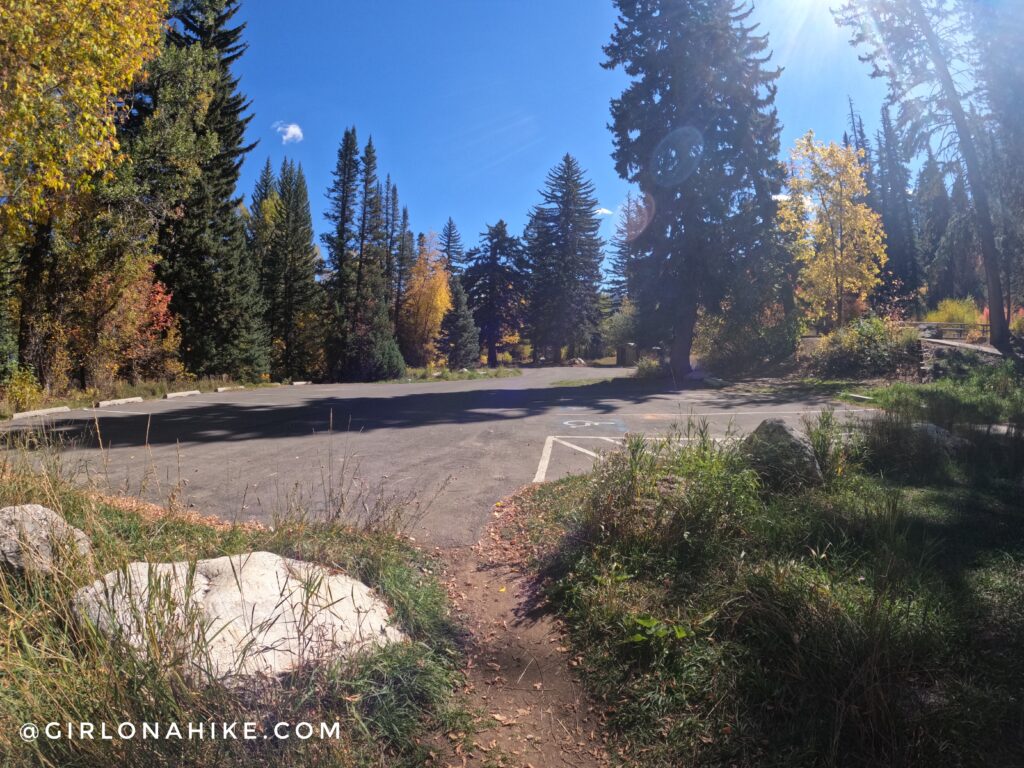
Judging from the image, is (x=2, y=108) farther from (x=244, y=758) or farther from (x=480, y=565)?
(x=244, y=758)

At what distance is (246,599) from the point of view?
3109mm

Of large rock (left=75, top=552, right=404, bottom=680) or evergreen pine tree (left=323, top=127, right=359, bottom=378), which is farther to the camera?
evergreen pine tree (left=323, top=127, right=359, bottom=378)

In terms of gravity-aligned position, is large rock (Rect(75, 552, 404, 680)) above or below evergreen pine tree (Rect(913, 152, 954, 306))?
below

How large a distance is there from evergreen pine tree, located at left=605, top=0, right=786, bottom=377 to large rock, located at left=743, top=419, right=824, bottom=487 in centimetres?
1657

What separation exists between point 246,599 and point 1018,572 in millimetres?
4689

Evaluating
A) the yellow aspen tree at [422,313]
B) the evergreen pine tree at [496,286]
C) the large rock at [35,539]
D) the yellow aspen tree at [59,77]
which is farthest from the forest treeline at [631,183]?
the evergreen pine tree at [496,286]

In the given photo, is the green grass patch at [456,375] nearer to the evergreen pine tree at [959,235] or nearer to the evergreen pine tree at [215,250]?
the evergreen pine tree at [215,250]

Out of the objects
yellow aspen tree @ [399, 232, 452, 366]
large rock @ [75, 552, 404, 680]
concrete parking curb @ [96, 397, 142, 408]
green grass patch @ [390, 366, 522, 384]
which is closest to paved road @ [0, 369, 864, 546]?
concrete parking curb @ [96, 397, 142, 408]

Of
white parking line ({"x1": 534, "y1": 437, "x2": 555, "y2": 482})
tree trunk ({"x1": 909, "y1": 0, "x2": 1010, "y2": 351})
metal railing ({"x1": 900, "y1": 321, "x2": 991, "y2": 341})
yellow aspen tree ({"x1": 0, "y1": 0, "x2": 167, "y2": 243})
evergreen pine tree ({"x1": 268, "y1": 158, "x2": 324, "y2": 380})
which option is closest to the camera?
yellow aspen tree ({"x1": 0, "y1": 0, "x2": 167, "y2": 243})

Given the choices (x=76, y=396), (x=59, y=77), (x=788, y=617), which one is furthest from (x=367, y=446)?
(x=76, y=396)

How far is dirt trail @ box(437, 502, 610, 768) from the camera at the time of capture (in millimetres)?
2693

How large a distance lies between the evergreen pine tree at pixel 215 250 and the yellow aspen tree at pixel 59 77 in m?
19.7

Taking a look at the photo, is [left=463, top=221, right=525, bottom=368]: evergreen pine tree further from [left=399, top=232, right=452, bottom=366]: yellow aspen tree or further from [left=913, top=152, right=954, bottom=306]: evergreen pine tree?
[left=913, top=152, right=954, bottom=306]: evergreen pine tree

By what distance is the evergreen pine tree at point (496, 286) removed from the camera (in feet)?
204
